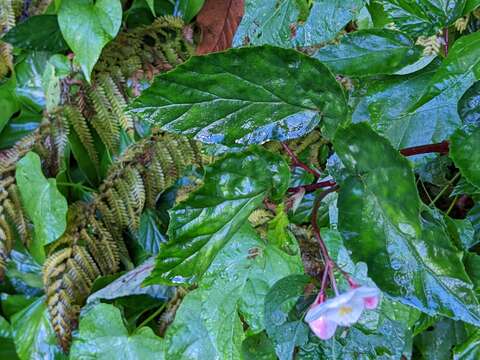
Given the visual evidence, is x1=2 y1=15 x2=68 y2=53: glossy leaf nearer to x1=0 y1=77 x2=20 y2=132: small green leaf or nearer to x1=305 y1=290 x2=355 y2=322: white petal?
x1=0 y1=77 x2=20 y2=132: small green leaf

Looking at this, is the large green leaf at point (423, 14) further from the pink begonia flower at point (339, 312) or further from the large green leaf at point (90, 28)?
the large green leaf at point (90, 28)

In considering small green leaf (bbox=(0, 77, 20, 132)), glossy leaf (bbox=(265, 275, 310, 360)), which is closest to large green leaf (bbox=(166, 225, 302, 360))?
glossy leaf (bbox=(265, 275, 310, 360))

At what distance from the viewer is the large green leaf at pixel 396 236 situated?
386mm

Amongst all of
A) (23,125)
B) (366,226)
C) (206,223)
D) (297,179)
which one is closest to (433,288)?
(366,226)

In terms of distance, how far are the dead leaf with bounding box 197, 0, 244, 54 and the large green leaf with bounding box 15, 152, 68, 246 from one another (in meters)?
0.46

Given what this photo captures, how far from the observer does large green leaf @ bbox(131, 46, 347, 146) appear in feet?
1.46

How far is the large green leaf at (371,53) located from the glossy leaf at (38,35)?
0.86 m

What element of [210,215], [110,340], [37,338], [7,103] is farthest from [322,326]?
[7,103]

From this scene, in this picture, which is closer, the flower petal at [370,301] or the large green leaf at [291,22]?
the flower petal at [370,301]

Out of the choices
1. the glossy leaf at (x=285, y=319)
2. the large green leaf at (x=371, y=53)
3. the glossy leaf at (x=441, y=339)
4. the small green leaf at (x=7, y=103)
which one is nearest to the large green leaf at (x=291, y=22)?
the large green leaf at (x=371, y=53)

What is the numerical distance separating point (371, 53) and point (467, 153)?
16 centimetres

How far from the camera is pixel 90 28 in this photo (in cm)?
105

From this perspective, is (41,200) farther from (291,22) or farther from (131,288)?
(291,22)

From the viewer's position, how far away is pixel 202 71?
1.46 ft
